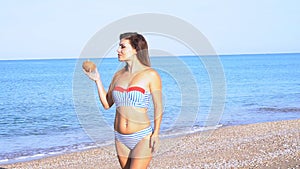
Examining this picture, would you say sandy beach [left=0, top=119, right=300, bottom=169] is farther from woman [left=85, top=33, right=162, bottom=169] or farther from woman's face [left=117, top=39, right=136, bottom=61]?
woman's face [left=117, top=39, right=136, bottom=61]

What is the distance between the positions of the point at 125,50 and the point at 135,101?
0.46m

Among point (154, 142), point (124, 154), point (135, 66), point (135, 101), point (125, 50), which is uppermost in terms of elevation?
point (125, 50)

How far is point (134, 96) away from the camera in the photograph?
4.50 metres

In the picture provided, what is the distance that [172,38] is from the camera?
4820 mm

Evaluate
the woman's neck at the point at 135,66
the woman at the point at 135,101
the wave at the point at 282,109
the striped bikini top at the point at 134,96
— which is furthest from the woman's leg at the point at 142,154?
the wave at the point at 282,109

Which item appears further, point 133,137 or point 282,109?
point 282,109

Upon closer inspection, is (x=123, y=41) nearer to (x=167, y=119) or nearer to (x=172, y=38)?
(x=172, y=38)

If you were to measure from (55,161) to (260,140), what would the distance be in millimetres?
5231

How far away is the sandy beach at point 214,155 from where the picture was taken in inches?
375

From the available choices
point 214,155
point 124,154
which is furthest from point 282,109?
point 124,154

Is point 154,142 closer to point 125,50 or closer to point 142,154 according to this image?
point 142,154

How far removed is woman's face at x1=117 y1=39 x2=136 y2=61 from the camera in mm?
4539

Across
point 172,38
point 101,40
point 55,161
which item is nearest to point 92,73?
point 101,40

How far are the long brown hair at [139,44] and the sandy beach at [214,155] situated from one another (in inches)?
140
